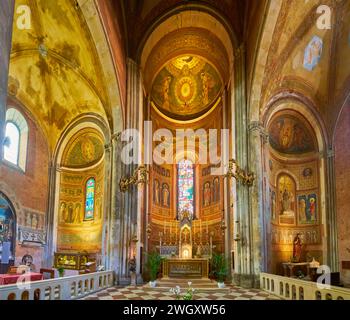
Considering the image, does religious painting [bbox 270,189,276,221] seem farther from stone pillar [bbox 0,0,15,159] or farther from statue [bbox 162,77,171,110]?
stone pillar [bbox 0,0,15,159]

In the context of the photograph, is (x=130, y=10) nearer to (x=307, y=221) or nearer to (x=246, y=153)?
(x=246, y=153)

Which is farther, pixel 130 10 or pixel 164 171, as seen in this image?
pixel 164 171

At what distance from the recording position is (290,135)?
773 inches

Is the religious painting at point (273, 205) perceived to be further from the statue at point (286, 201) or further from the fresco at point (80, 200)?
the fresco at point (80, 200)

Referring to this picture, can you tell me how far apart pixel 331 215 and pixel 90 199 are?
42.1ft

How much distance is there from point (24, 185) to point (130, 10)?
9874mm

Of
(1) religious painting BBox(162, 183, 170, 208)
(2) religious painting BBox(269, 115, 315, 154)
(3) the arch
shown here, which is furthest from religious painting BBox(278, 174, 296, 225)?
(3) the arch

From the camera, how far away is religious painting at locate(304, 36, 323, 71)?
16.1 meters

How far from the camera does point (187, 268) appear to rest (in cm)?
1739

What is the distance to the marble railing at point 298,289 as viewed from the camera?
24.0 ft

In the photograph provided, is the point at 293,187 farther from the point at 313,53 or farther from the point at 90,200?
the point at 90,200

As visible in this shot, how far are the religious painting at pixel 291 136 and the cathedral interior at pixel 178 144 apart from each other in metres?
0.06

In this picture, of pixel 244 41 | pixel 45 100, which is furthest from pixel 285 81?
pixel 45 100

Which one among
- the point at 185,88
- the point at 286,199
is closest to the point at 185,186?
the point at 185,88
